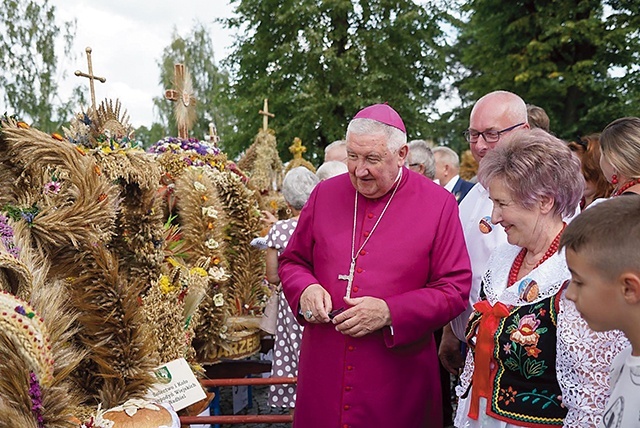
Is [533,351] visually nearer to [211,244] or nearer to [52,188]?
[52,188]

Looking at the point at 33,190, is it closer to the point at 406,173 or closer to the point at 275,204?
the point at 406,173

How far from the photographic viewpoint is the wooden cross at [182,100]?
19.9 feet

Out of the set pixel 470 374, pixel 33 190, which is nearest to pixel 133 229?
pixel 33 190

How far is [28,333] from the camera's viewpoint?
178 cm

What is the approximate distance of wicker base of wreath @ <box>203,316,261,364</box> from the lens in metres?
4.39

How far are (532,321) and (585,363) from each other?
0.21 metres

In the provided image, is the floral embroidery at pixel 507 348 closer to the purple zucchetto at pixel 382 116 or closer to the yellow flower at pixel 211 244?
the purple zucchetto at pixel 382 116

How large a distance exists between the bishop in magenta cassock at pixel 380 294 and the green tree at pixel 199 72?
1066 inches

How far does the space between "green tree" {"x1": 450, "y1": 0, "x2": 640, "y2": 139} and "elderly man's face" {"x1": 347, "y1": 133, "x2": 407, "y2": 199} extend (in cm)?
1264

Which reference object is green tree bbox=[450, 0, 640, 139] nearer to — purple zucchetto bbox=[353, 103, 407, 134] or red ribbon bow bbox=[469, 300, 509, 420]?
purple zucchetto bbox=[353, 103, 407, 134]

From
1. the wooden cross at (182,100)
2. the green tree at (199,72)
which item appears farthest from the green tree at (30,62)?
the wooden cross at (182,100)

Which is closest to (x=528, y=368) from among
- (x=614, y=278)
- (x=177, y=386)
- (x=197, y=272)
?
(x=614, y=278)

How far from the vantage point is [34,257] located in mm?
2061

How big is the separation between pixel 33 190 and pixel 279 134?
14311mm
